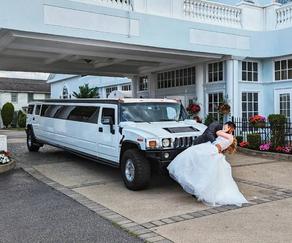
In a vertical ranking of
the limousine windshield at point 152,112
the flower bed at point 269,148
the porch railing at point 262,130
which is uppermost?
the limousine windshield at point 152,112

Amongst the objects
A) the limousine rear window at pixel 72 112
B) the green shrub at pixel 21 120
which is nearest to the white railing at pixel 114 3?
the limousine rear window at pixel 72 112

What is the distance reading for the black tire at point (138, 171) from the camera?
8.00 m

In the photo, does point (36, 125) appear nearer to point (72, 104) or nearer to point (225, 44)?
point (72, 104)

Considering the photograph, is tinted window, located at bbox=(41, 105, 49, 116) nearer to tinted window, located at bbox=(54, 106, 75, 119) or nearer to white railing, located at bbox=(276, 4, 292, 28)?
tinted window, located at bbox=(54, 106, 75, 119)

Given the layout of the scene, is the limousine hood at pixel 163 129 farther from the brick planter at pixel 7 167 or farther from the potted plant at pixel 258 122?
the potted plant at pixel 258 122

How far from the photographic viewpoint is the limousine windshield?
9188 millimetres

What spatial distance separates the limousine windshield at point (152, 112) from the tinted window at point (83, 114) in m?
1.28

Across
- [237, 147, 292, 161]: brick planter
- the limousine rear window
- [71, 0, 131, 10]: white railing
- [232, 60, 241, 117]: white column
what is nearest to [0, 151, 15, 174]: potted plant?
the limousine rear window

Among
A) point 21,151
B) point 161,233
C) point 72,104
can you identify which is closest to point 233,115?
point 72,104

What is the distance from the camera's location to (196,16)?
50.1 ft

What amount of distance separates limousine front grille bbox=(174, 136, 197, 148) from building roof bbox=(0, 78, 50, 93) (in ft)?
131

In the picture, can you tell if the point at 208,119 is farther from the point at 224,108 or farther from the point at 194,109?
the point at 224,108

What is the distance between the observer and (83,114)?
1092 centimetres

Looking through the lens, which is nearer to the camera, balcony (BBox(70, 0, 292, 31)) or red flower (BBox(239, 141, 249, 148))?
balcony (BBox(70, 0, 292, 31))
